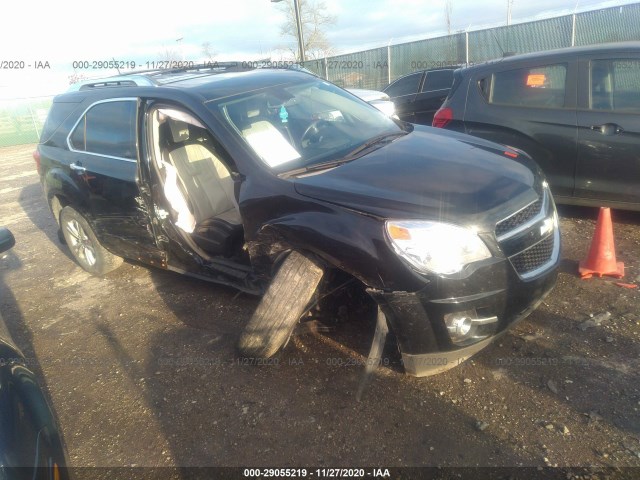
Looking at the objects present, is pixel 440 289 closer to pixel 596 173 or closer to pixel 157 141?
pixel 157 141

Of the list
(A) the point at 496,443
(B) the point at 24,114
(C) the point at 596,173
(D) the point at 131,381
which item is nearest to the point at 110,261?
(D) the point at 131,381

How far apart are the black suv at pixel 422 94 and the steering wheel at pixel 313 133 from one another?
224 inches

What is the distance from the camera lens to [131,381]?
3.24 metres

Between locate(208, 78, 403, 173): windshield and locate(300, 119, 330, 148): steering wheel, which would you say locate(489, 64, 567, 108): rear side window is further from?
locate(300, 119, 330, 148): steering wheel

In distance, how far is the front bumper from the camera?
246cm

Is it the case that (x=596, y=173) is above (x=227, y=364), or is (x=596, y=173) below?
above

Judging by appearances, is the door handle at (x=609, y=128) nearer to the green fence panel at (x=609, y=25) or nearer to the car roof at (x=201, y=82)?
the car roof at (x=201, y=82)

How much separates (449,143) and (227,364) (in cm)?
215

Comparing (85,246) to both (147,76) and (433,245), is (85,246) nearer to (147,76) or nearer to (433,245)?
(147,76)

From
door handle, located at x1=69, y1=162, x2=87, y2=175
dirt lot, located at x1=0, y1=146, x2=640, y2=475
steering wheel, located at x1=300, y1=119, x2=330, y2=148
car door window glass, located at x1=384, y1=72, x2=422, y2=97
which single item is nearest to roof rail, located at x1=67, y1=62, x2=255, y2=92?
door handle, located at x1=69, y1=162, x2=87, y2=175

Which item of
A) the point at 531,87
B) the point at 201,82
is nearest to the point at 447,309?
the point at 201,82

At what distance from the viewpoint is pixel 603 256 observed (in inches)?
146

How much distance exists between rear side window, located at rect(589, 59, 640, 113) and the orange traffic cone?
3.88 ft

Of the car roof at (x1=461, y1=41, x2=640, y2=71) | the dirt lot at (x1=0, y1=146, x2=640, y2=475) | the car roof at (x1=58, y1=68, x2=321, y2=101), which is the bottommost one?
the dirt lot at (x1=0, y1=146, x2=640, y2=475)
